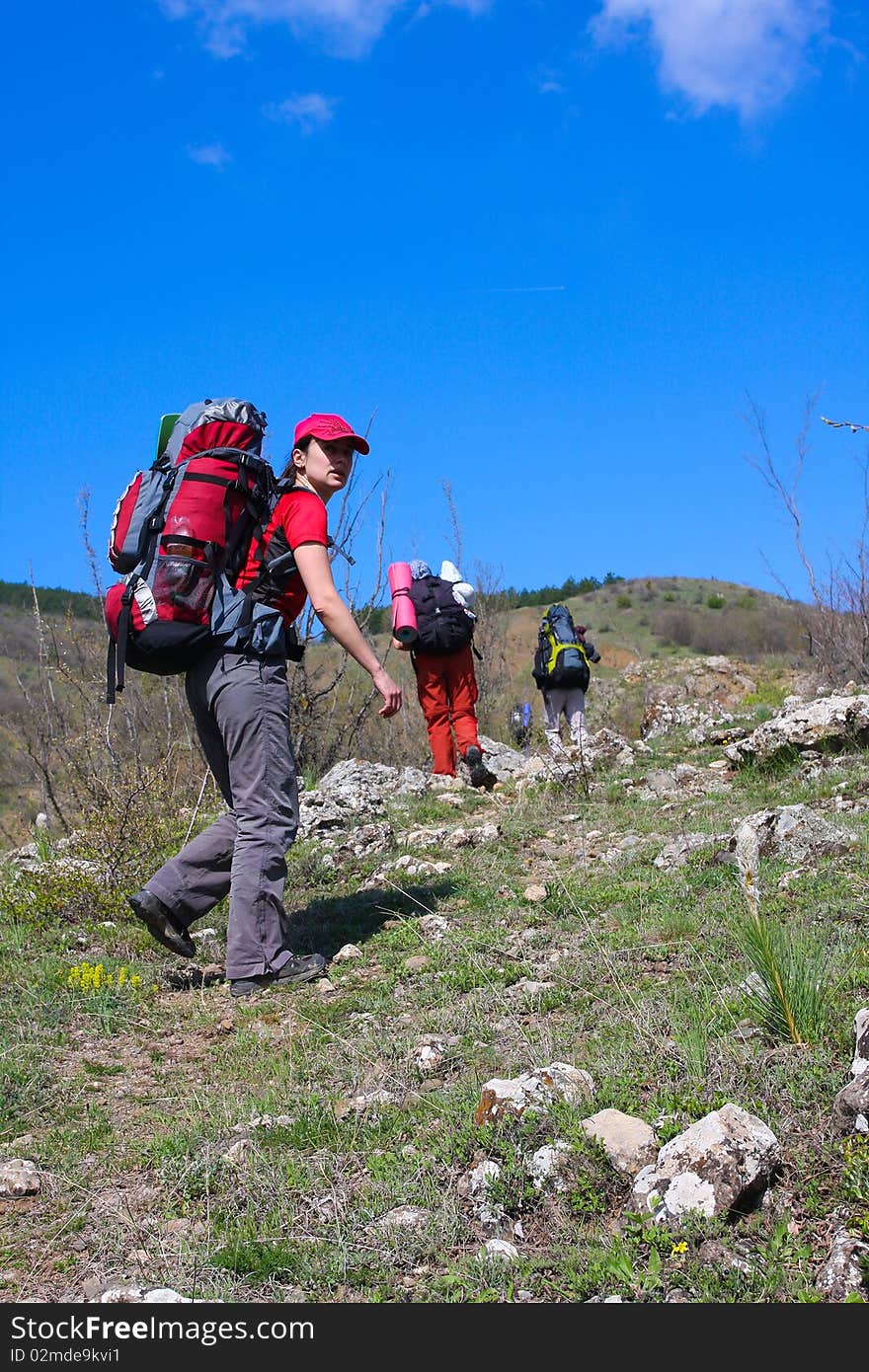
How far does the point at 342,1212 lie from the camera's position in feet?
7.91

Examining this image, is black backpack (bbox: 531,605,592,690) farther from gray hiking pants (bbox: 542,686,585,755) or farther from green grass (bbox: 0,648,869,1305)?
green grass (bbox: 0,648,869,1305)

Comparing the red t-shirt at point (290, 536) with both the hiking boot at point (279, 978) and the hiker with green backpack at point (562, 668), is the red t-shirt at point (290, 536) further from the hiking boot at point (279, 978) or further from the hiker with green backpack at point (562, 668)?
the hiker with green backpack at point (562, 668)

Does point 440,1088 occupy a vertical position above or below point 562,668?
below

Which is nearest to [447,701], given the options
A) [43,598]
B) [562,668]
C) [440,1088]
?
[562,668]

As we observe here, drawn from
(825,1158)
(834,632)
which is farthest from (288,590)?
(834,632)

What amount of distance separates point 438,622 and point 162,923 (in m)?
4.21

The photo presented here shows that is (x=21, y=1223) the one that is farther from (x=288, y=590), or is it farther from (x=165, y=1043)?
(x=288, y=590)

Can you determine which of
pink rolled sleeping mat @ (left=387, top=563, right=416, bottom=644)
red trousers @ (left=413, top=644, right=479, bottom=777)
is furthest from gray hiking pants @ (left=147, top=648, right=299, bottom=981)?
red trousers @ (left=413, top=644, right=479, bottom=777)

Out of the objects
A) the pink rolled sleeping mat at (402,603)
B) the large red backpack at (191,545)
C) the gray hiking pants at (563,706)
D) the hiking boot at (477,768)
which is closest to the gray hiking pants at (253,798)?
the large red backpack at (191,545)

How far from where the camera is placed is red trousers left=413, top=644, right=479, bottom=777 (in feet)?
27.2

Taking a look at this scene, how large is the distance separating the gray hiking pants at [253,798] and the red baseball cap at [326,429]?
35.2 inches

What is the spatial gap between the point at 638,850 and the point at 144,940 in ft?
7.49

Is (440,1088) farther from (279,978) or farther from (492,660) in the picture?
(492,660)

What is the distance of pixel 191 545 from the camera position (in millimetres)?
4055
